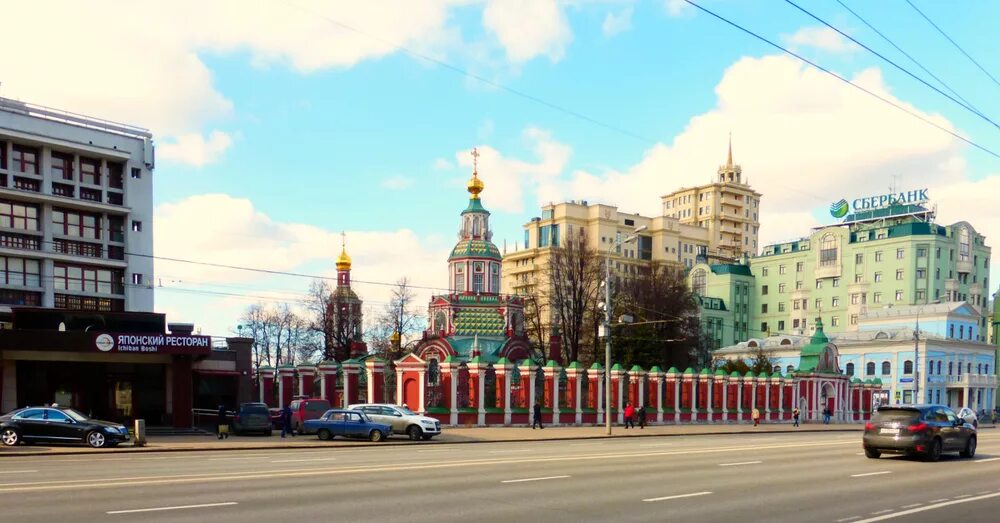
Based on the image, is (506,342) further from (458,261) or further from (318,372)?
(318,372)

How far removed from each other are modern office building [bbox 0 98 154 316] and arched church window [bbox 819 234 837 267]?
79.3 metres

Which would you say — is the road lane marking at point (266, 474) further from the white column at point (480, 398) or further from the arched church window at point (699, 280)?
the arched church window at point (699, 280)

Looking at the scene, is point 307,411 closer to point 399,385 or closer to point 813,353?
point 399,385

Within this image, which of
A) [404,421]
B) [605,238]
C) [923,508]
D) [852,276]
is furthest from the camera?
[605,238]

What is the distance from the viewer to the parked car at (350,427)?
112 ft

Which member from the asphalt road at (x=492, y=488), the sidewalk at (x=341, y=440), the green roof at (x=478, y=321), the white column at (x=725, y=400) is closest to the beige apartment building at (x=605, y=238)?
the green roof at (x=478, y=321)

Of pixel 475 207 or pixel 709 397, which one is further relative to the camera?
pixel 475 207

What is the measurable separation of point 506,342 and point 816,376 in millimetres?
23199

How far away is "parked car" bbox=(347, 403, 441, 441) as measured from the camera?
35312mm

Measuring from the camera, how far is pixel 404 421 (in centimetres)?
3544

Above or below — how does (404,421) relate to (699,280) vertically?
below

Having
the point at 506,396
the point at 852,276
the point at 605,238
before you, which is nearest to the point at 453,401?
the point at 506,396

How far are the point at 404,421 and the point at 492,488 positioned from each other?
19211 mm

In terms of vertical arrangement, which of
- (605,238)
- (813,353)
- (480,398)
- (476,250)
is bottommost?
(480,398)
